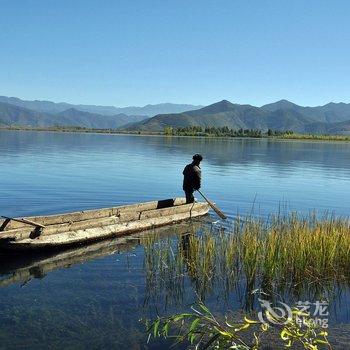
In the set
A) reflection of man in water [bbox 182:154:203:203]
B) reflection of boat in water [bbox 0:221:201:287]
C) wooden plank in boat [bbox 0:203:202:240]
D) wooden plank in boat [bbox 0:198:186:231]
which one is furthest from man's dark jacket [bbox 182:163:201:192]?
reflection of boat in water [bbox 0:221:201:287]

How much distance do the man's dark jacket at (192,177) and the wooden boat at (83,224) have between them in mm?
876

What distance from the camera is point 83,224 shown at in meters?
14.7

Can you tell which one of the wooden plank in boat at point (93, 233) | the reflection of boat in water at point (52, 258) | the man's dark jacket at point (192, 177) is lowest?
the reflection of boat in water at point (52, 258)

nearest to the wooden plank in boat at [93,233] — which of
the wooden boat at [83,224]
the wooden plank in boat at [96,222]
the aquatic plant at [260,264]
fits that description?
the wooden boat at [83,224]

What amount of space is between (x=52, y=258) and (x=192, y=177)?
816 cm

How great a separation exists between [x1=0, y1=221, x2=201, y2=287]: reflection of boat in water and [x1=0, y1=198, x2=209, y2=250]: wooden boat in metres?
0.27

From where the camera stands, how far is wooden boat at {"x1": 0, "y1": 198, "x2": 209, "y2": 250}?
1271 centimetres

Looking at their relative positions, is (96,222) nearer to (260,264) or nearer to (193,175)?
(193,175)

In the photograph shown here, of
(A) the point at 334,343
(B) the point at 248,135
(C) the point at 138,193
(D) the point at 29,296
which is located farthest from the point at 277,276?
(B) the point at 248,135

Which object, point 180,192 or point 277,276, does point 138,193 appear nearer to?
point 180,192

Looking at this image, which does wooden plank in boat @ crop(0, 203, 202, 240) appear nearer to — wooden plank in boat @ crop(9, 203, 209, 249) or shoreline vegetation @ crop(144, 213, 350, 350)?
wooden plank in boat @ crop(9, 203, 209, 249)

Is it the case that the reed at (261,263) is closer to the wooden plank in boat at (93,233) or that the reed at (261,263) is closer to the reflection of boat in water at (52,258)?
the reflection of boat in water at (52,258)

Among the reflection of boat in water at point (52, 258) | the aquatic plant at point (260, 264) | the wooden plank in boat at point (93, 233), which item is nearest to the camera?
the aquatic plant at point (260, 264)

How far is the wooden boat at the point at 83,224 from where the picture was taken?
500 inches
